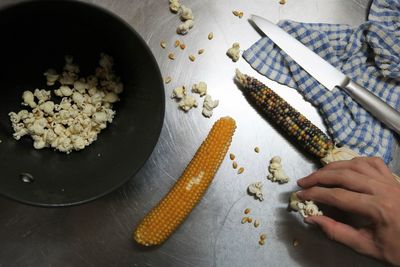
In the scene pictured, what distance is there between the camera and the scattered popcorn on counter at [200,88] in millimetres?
832

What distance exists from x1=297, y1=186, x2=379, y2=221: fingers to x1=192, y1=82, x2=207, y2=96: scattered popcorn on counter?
0.94ft

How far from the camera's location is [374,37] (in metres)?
0.85

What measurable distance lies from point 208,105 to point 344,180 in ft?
0.97

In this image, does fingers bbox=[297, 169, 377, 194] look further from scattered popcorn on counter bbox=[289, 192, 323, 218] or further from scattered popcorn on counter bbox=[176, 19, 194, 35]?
scattered popcorn on counter bbox=[176, 19, 194, 35]

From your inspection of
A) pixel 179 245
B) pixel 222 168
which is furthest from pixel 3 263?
pixel 222 168

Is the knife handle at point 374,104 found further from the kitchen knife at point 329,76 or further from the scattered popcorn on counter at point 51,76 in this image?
the scattered popcorn on counter at point 51,76

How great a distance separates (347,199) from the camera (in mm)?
707

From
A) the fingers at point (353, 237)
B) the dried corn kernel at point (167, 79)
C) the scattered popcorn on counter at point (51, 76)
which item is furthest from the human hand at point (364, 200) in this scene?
the scattered popcorn on counter at point (51, 76)

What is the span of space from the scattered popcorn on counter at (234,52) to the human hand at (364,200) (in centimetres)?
29

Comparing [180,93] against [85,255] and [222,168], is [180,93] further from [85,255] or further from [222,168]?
[85,255]

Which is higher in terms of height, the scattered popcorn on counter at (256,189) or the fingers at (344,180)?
the fingers at (344,180)

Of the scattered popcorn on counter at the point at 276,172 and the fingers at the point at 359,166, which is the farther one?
the scattered popcorn on counter at the point at 276,172

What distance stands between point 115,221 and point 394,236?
512 millimetres

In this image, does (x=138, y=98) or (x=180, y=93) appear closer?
(x=138, y=98)
